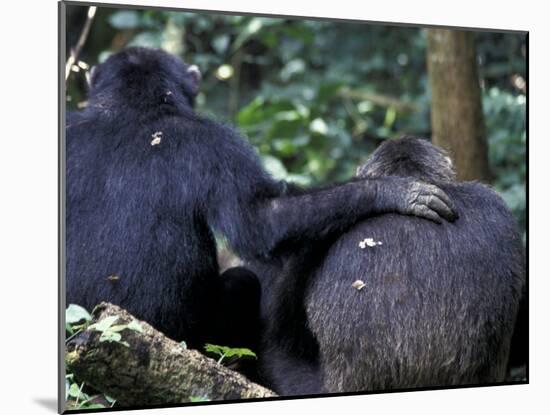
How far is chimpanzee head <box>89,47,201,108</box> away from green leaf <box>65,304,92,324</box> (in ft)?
3.47

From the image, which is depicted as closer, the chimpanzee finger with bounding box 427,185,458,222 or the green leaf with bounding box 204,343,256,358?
the chimpanzee finger with bounding box 427,185,458,222

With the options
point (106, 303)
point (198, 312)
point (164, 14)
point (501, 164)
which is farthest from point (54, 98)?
point (501, 164)

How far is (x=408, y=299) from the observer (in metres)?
4.01

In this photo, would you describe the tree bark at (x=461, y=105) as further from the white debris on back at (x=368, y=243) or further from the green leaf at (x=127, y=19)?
the green leaf at (x=127, y=19)

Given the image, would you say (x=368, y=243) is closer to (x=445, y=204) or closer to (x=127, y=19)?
(x=445, y=204)

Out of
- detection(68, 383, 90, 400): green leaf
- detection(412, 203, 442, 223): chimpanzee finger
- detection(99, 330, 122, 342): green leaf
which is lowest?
detection(68, 383, 90, 400): green leaf

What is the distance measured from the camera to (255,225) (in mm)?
4172

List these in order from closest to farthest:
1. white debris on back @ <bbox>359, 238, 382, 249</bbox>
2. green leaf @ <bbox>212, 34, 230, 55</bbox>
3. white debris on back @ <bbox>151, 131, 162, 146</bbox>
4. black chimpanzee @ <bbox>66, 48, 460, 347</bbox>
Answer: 1. white debris on back @ <bbox>359, 238, 382, 249</bbox>
2. black chimpanzee @ <bbox>66, 48, 460, 347</bbox>
3. white debris on back @ <bbox>151, 131, 162, 146</bbox>
4. green leaf @ <bbox>212, 34, 230, 55</bbox>

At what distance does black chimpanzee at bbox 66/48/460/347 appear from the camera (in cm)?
416

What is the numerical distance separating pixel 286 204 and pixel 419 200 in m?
0.59

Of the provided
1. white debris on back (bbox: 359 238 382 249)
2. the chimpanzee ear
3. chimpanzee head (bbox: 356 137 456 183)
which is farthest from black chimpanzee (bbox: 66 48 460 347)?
the chimpanzee ear

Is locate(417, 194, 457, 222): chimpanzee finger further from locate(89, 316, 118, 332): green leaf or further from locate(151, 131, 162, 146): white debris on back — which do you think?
locate(89, 316, 118, 332): green leaf

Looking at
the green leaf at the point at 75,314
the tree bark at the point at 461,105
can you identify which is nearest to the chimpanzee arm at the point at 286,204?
the green leaf at the point at 75,314

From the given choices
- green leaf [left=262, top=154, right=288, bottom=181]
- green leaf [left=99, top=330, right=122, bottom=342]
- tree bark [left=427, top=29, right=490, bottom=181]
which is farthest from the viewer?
green leaf [left=262, top=154, right=288, bottom=181]
